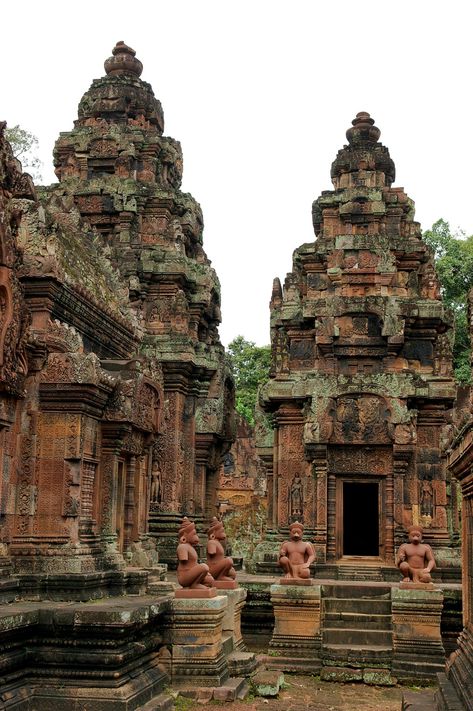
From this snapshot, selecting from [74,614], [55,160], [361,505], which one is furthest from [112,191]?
[74,614]

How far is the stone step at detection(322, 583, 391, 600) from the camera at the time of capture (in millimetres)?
14648

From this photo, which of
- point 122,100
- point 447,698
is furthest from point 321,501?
point 122,100

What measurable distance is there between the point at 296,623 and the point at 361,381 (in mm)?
5618

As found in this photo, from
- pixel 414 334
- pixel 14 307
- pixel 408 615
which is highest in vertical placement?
pixel 414 334

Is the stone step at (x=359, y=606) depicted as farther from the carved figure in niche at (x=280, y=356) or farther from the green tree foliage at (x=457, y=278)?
the green tree foliage at (x=457, y=278)

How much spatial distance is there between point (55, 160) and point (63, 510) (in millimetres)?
13610

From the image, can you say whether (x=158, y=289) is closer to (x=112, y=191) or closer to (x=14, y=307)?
(x=112, y=191)

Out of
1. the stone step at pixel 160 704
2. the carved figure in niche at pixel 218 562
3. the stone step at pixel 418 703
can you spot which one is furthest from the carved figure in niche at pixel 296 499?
the stone step at pixel 418 703

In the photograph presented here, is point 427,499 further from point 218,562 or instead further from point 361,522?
point 218,562

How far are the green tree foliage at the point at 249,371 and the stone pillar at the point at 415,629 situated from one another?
89.7ft

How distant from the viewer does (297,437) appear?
17.7m

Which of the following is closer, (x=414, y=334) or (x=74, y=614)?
(x=74, y=614)

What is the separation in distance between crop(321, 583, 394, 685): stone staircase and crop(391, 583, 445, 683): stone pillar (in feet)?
1.07

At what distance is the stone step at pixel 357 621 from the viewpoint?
13.9m
